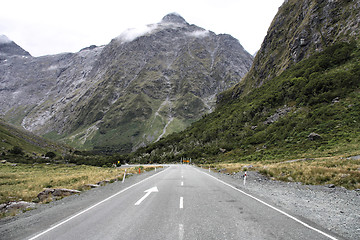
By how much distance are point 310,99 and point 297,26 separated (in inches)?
2120

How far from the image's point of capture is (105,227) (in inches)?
244

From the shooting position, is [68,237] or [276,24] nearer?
[68,237]

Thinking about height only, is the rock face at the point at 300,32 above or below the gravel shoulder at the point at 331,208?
above

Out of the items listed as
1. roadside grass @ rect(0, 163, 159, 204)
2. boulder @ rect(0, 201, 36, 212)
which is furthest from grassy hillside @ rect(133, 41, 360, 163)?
boulder @ rect(0, 201, 36, 212)

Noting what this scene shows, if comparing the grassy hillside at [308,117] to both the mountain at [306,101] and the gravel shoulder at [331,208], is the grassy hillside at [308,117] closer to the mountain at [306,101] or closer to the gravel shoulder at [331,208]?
the mountain at [306,101]

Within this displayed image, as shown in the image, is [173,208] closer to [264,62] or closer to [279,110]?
[279,110]

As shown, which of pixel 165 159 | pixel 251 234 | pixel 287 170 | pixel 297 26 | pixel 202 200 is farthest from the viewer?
pixel 165 159

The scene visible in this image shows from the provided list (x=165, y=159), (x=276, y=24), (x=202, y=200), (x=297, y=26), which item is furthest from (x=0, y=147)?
(x=276, y=24)

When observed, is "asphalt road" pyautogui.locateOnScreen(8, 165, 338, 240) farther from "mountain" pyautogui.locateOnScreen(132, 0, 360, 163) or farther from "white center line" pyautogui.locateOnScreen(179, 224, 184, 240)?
"mountain" pyautogui.locateOnScreen(132, 0, 360, 163)

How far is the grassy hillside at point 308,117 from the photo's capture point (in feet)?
118

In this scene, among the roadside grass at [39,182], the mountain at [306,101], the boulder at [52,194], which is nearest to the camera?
the boulder at [52,194]

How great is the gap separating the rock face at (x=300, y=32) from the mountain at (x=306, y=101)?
0.98ft

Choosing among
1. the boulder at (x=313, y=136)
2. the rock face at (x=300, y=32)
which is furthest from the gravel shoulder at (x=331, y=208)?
the rock face at (x=300, y=32)

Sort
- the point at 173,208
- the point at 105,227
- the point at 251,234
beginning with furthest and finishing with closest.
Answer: the point at 173,208 → the point at 105,227 → the point at 251,234
